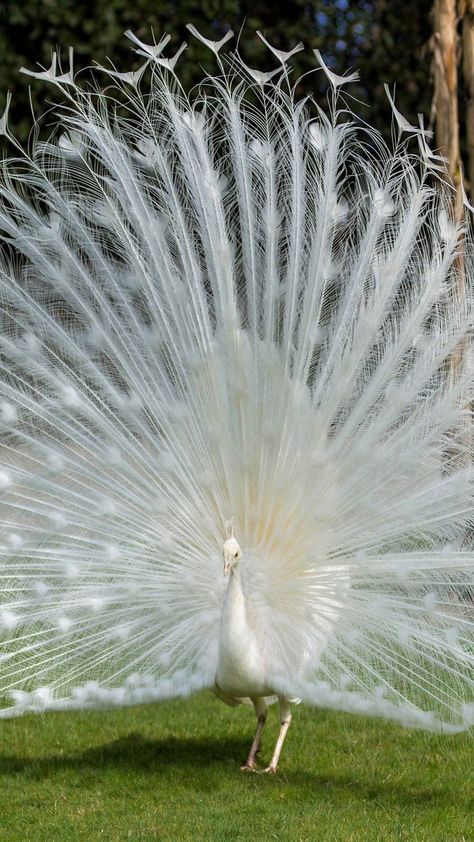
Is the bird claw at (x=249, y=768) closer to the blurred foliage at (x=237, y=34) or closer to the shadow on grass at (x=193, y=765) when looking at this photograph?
the shadow on grass at (x=193, y=765)

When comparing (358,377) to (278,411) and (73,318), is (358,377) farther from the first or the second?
(73,318)

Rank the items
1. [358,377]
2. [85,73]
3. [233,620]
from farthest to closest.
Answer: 1. [85,73]
2. [358,377]
3. [233,620]

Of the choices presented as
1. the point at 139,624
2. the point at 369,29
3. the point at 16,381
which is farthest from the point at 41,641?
the point at 369,29

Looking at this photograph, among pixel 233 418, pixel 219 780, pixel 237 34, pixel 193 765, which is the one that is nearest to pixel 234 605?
pixel 233 418

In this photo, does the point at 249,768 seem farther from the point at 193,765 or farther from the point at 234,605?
the point at 234,605

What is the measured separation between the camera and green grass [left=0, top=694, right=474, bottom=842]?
4633mm

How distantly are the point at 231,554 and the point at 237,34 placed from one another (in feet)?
17.3

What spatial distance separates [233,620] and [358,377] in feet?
3.70

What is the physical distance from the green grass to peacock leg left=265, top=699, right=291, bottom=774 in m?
0.08

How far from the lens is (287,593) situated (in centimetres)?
501

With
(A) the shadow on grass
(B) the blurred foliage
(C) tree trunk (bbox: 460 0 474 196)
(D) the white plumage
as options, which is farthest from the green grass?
(B) the blurred foliage

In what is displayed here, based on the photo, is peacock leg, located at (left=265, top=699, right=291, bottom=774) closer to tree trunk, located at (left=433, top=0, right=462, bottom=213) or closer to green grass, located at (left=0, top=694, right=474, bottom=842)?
green grass, located at (left=0, top=694, right=474, bottom=842)

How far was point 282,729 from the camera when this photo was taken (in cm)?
532

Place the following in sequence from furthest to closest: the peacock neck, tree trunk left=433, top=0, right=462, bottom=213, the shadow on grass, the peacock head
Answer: tree trunk left=433, top=0, right=462, bottom=213 → the shadow on grass → the peacock neck → the peacock head
